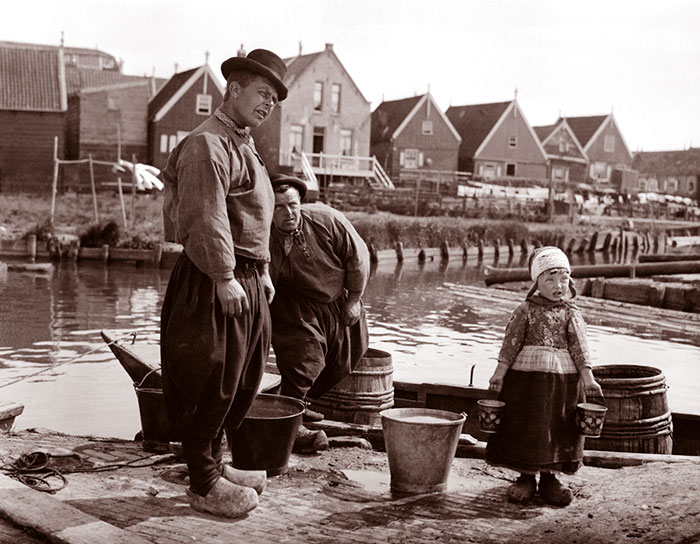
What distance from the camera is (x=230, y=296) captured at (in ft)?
14.4

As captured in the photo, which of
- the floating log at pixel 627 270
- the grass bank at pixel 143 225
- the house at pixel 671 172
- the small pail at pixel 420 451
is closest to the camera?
the small pail at pixel 420 451

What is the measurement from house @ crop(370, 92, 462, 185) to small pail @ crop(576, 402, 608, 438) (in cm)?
5176

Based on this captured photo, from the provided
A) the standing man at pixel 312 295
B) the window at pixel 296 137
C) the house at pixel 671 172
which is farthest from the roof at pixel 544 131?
the standing man at pixel 312 295

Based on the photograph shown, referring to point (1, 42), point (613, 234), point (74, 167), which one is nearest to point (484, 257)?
point (613, 234)

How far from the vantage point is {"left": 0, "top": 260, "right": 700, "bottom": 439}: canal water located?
10461mm

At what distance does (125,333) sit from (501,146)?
47634 mm

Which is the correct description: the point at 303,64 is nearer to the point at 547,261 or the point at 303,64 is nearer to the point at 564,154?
the point at 564,154

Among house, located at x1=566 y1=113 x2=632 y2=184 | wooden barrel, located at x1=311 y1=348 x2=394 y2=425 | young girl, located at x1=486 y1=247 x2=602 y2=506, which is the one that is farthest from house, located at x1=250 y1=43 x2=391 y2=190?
young girl, located at x1=486 y1=247 x2=602 y2=506

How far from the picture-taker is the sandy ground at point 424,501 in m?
4.48

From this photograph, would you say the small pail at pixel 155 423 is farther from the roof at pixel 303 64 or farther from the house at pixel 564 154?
the house at pixel 564 154

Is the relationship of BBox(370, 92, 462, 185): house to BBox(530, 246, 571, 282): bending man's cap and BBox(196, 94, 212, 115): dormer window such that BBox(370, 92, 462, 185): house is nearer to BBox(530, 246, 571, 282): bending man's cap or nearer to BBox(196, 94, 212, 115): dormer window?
BBox(196, 94, 212, 115): dormer window

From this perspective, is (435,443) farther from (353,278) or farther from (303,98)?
(303,98)

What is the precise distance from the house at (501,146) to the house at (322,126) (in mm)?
10309

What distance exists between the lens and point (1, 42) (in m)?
75.8
